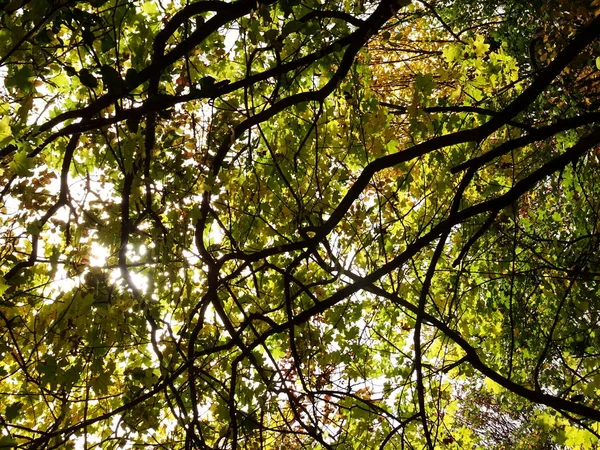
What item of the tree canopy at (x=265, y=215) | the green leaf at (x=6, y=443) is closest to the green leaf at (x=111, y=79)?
the tree canopy at (x=265, y=215)

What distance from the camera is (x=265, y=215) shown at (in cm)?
393

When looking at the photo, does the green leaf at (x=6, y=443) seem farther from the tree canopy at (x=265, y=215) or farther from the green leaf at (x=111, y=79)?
the green leaf at (x=111, y=79)

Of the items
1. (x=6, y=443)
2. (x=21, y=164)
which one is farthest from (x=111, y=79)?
(x=6, y=443)

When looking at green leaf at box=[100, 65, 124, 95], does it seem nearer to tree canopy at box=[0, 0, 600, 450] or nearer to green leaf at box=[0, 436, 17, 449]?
tree canopy at box=[0, 0, 600, 450]

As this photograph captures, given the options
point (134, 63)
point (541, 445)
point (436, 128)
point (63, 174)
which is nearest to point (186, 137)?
point (134, 63)

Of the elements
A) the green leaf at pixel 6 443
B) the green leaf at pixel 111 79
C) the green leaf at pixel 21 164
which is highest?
the green leaf at pixel 111 79

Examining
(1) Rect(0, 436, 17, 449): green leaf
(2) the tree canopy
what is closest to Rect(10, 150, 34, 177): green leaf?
(2) the tree canopy

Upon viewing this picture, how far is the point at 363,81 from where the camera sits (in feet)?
12.9

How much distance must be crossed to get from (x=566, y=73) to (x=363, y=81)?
143 centimetres

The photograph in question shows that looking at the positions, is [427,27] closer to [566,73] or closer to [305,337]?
[566,73]

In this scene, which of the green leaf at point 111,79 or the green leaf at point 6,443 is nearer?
the green leaf at point 6,443

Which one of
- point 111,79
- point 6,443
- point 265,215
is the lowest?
point 6,443

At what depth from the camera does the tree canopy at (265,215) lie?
2.32 metres

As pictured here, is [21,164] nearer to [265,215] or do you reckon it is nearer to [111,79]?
[111,79]
